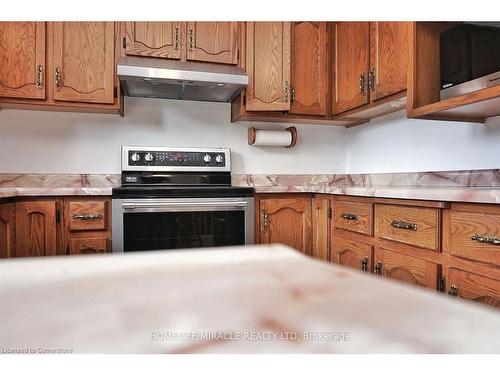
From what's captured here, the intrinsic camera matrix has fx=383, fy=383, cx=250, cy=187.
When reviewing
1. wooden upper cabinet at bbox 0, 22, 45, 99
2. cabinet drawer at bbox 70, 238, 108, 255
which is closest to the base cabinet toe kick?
cabinet drawer at bbox 70, 238, 108, 255

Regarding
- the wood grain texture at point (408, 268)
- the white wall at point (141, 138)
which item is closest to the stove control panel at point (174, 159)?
the white wall at point (141, 138)

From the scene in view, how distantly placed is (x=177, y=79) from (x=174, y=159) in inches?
21.2

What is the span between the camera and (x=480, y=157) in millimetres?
1812

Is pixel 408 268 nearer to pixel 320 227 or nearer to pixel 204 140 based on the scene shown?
pixel 320 227

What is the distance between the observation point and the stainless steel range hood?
2086mm

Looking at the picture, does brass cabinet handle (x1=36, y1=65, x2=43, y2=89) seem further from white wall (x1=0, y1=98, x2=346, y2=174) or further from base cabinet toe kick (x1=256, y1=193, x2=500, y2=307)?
base cabinet toe kick (x1=256, y1=193, x2=500, y2=307)

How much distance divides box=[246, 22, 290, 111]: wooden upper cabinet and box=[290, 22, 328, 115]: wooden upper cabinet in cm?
6

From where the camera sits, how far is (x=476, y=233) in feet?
3.86

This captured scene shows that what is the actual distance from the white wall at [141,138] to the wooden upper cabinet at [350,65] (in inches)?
18.2

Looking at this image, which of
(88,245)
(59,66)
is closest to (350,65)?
(59,66)

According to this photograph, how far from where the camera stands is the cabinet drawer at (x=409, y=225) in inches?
53.3

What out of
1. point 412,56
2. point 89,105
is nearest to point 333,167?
point 412,56

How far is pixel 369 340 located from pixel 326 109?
244 cm

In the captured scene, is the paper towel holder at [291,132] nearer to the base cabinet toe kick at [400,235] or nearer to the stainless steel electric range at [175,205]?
the stainless steel electric range at [175,205]
